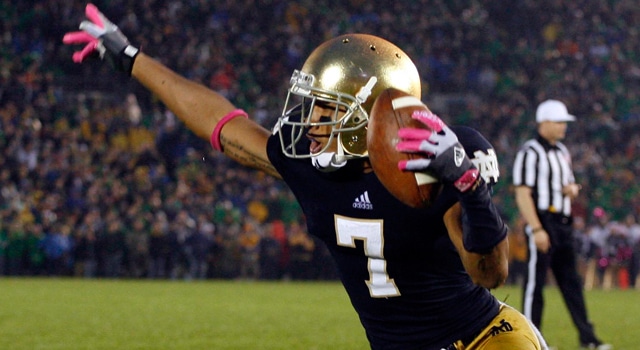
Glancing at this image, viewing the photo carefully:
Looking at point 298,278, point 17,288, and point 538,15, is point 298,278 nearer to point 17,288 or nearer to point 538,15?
point 17,288

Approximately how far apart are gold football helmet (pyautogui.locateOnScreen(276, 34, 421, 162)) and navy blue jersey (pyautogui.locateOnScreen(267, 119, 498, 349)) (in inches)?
4.4

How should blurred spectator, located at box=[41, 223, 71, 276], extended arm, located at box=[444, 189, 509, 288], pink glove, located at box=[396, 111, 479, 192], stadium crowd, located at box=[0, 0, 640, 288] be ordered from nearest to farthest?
pink glove, located at box=[396, 111, 479, 192] < extended arm, located at box=[444, 189, 509, 288] < blurred spectator, located at box=[41, 223, 71, 276] < stadium crowd, located at box=[0, 0, 640, 288]

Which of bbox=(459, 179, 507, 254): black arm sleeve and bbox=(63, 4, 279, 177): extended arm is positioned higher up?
bbox=(63, 4, 279, 177): extended arm

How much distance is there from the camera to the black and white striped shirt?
6906 millimetres

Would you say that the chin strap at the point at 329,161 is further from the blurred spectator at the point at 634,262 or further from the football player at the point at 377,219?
the blurred spectator at the point at 634,262

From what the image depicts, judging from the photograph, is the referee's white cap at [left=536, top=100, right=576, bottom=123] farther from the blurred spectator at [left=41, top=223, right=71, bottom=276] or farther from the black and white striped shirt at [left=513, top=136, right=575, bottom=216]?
the blurred spectator at [left=41, top=223, right=71, bottom=276]

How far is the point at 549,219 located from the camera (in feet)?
22.5

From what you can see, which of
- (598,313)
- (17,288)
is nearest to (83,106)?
(17,288)

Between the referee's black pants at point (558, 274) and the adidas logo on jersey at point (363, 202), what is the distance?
400cm

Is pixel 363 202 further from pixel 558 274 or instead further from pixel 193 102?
pixel 558 274

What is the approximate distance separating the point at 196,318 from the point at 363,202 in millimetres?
5722

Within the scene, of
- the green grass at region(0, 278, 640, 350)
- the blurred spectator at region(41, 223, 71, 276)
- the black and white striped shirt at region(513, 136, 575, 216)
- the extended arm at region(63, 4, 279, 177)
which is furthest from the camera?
the blurred spectator at region(41, 223, 71, 276)

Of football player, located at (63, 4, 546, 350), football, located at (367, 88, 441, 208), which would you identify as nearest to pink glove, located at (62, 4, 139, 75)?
football player, located at (63, 4, 546, 350)

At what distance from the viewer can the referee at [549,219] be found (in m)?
6.73
